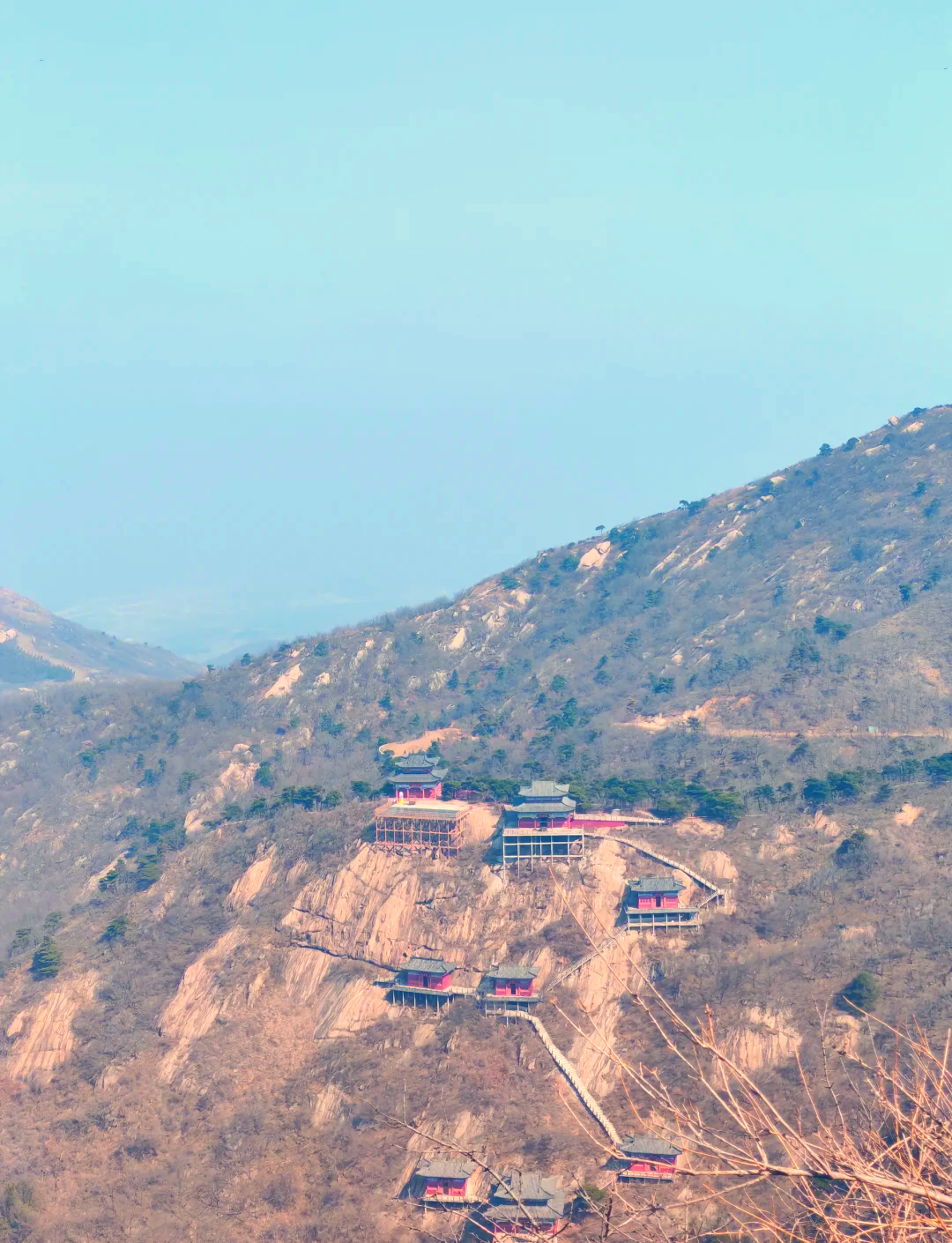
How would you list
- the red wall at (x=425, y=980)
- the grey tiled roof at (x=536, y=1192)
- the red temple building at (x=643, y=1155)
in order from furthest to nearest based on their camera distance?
the red wall at (x=425, y=980) → the red temple building at (x=643, y=1155) → the grey tiled roof at (x=536, y=1192)

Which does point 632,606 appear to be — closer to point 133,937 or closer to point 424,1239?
point 133,937

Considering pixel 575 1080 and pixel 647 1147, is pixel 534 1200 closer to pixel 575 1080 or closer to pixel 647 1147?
pixel 647 1147

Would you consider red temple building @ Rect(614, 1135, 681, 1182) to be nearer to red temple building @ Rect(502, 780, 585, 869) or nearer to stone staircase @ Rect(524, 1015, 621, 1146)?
stone staircase @ Rect(524, 1015, 621, 1146)

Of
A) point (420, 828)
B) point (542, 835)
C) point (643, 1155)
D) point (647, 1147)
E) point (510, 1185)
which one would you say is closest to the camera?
point (510, 1185)

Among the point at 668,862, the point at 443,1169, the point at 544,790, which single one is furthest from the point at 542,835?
the point at 443,1169

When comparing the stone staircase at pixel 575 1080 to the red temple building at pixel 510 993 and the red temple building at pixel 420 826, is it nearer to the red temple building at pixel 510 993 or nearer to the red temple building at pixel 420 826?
the red temple building at pixel 510 993

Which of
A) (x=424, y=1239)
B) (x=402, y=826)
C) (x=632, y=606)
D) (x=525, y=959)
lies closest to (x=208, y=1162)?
(x=424, y=1239)

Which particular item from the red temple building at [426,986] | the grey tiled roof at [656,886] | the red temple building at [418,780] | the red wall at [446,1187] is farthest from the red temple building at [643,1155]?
the red temple building at [418,780]
